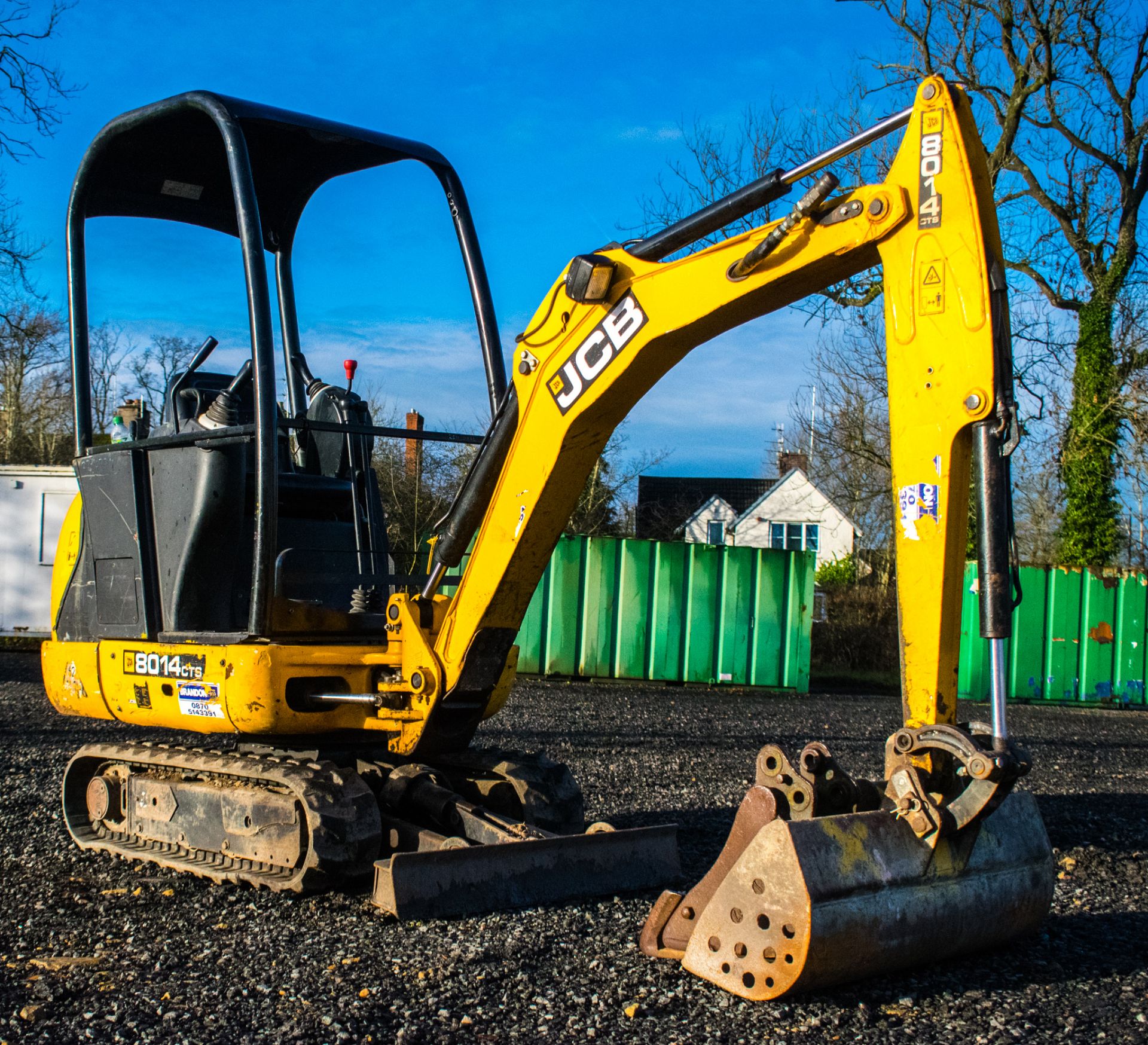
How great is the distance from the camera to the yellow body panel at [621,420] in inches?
142

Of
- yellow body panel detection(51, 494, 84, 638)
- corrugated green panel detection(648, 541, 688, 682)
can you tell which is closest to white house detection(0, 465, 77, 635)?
corrugated green panel detection(648, 541, 688, 682)

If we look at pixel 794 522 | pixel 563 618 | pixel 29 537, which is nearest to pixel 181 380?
pixel 563 618

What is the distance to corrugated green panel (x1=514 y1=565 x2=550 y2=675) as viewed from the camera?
15055 millimetres

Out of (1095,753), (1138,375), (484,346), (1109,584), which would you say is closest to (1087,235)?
(1138,375)

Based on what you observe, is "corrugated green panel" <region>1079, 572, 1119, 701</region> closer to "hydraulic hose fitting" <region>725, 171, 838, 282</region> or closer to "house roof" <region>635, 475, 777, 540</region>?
"hydraulic hose fitting" <region>725, 171, 838, 282</region>

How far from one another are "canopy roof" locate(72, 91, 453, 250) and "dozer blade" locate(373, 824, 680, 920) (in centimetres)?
319

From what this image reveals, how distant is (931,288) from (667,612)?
1165 centimetres

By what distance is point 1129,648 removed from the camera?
1661cm

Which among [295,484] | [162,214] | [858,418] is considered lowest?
[295,484]

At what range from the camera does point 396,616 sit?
203 inches

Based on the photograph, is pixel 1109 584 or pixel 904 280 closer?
pixel 904 280

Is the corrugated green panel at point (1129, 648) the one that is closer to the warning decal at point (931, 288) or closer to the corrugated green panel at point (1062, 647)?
the corrugated green panel at point (1062, 647)

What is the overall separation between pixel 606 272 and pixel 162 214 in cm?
302

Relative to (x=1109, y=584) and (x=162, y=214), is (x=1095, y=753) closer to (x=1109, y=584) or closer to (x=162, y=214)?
(x=1109, y=584)
